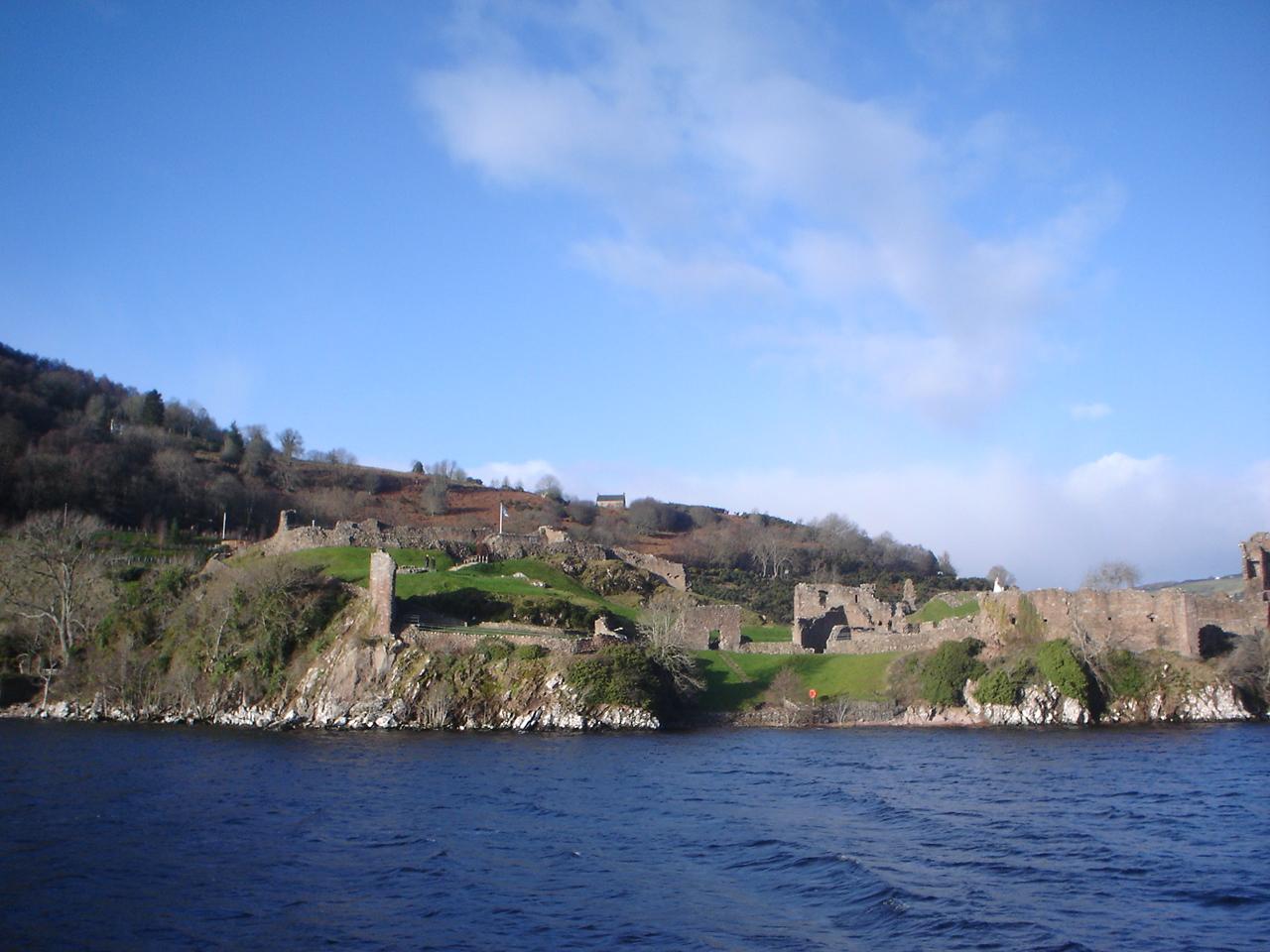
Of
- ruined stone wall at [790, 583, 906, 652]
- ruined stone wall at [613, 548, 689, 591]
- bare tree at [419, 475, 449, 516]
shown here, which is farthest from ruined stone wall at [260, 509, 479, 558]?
bare tree at [419, 475, 449, 516]

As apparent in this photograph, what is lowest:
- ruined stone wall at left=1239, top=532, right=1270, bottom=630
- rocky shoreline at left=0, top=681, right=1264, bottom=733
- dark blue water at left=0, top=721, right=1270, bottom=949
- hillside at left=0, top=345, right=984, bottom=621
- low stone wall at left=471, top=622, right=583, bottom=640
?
dark blue water at left=0, top=721, right=1270, bottom=949

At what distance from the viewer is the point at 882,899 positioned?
54.3 feet

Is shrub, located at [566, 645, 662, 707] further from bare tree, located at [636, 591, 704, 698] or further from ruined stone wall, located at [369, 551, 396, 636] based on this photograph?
ruined stone wall, located at [369, 551, 396, 636]

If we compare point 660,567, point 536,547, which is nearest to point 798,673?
point 660,567

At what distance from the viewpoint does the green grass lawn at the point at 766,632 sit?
56.3 meters

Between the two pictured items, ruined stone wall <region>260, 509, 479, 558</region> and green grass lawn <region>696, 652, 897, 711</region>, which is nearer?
green grass lawn <region>696, 652, 897, 711</region>

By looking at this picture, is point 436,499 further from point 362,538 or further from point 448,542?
point 362,538

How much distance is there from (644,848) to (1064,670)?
2644 centimetres

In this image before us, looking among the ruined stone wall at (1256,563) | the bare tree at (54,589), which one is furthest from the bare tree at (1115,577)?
the bare tree at (54,589)

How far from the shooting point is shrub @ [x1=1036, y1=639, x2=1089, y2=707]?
133 feet

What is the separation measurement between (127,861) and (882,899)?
564 inches

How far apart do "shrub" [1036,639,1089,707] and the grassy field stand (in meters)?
22.4

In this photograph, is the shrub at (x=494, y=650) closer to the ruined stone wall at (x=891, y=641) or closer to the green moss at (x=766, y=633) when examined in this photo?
the green moss at (x=766, y=633)

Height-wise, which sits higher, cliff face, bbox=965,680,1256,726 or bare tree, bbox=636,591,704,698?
bare tree, bbox=636,591,704,698
